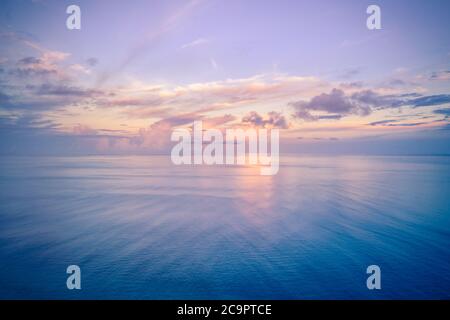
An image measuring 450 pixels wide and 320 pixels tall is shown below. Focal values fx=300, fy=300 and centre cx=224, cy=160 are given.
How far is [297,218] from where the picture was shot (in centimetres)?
1978

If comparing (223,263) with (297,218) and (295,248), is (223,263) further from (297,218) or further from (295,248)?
(297,218)

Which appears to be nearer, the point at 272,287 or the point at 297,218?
the point at 272,287

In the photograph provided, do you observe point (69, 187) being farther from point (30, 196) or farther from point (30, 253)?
point (30, 253)

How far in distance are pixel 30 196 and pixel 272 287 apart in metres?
25.3

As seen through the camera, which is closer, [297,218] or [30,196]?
[297,218]

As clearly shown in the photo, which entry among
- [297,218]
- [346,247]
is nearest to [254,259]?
[346,247]

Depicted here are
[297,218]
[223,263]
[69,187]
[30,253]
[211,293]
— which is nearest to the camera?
[211,293]

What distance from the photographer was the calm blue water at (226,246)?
10641 millimetres

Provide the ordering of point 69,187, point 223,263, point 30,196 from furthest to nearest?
point 69,187, point 30,196, point 223,263

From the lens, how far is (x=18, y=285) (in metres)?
10.7

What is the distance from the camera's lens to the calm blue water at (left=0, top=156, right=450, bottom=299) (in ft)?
34.9

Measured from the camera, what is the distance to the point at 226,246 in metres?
14.5

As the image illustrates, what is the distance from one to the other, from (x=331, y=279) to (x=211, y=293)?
4.48 m

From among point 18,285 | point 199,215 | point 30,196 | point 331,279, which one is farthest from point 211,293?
point 30,196
